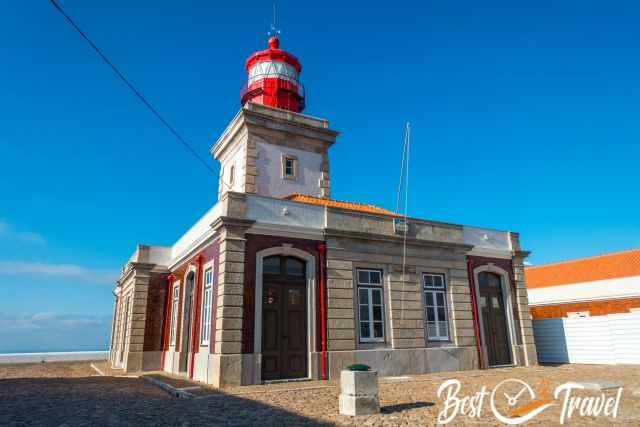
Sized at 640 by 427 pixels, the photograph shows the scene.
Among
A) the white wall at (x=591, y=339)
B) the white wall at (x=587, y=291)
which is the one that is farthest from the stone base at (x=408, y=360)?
the white wall at (x=587, y=291)

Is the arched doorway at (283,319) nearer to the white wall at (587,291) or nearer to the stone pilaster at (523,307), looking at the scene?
the stone pilaster at (523,307)

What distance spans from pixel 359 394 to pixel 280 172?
37.2 ft

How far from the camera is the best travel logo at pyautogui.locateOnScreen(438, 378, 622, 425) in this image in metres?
6.73

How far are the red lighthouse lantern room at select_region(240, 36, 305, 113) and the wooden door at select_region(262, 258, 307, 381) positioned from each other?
31.6ft

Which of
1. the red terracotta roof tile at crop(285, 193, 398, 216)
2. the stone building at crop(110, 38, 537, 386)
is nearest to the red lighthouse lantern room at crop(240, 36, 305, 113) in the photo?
the stone building at crop(110, 38, 537, 386)

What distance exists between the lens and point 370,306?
12.9 meters

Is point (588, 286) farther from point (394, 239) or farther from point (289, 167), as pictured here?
point (289, 167)

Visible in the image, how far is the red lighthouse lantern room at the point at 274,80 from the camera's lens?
19125 mm

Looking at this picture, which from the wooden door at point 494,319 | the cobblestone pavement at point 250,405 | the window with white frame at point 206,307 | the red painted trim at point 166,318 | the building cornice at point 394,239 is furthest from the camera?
the red painted trim at point 166,318

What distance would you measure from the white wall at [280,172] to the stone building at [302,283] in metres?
0.05

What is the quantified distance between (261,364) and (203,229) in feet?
16.8

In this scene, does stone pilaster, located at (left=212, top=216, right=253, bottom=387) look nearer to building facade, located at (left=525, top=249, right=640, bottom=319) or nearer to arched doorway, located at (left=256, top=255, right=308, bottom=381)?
arched doorway, located at (left=256, top=255, right=308, bottom=381)

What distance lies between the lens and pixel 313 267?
1237 cm

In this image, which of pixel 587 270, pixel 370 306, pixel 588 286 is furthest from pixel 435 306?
pixel 587 270
